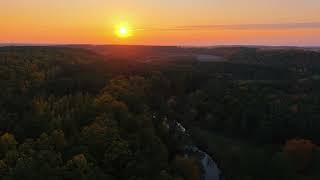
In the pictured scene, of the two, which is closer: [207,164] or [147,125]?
[147,125]

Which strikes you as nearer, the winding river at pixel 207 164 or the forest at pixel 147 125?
the forest at pixel 147 125

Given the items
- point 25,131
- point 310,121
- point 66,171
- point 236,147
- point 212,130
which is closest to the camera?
point 66,171

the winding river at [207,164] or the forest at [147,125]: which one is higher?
the forest at [147,125]

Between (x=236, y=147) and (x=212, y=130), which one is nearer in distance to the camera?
(x=236, y=147)

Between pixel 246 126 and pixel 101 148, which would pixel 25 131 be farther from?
pixel 246 126

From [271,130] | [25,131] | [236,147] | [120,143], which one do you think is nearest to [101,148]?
[120,143]

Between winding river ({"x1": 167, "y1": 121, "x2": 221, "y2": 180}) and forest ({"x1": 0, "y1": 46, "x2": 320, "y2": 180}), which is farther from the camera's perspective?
winding river ({"x1": 167, "y1": 121, "x2": 221, "y2": 180})

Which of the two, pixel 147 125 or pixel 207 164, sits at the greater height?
pixel 147 125

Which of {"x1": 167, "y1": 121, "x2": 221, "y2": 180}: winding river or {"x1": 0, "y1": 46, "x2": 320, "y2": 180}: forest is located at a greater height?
{"x1": 0, "y1": 46, "x2": 320, "y2": 180}: forest
